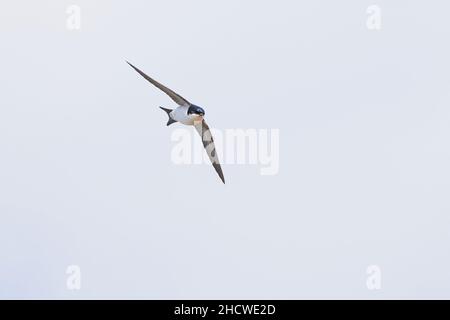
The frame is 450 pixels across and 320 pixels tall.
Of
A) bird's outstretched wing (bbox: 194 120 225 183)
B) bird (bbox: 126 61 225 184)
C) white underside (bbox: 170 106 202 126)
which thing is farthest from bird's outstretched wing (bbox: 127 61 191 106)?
bird's outstretched wing (bbox: 194 120 225 183)

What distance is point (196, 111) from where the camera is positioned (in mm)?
12477

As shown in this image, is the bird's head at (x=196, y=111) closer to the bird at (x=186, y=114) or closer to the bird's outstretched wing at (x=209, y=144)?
the bird at (x=186, y=114)

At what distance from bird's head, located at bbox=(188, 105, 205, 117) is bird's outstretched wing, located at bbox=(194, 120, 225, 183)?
0.72m

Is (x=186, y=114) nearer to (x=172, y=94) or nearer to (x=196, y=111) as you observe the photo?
(x=196, y=111)

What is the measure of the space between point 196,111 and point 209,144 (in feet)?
5.41

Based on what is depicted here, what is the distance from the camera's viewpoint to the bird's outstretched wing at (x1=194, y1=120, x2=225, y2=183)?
13617 millimetres

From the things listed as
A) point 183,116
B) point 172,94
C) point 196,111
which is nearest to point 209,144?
point 183,116

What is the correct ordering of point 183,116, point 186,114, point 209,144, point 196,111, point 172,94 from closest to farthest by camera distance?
point 196,111 < point 186,114 < point 183,116 < point 172,94 < point 209,144

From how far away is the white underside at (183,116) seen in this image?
12.6 m

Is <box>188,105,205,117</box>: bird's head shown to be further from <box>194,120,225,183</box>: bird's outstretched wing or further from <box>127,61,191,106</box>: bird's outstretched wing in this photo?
<box>194,120,225,183</box>: bird's outstretched wing

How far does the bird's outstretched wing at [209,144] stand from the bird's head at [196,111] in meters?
0.72
